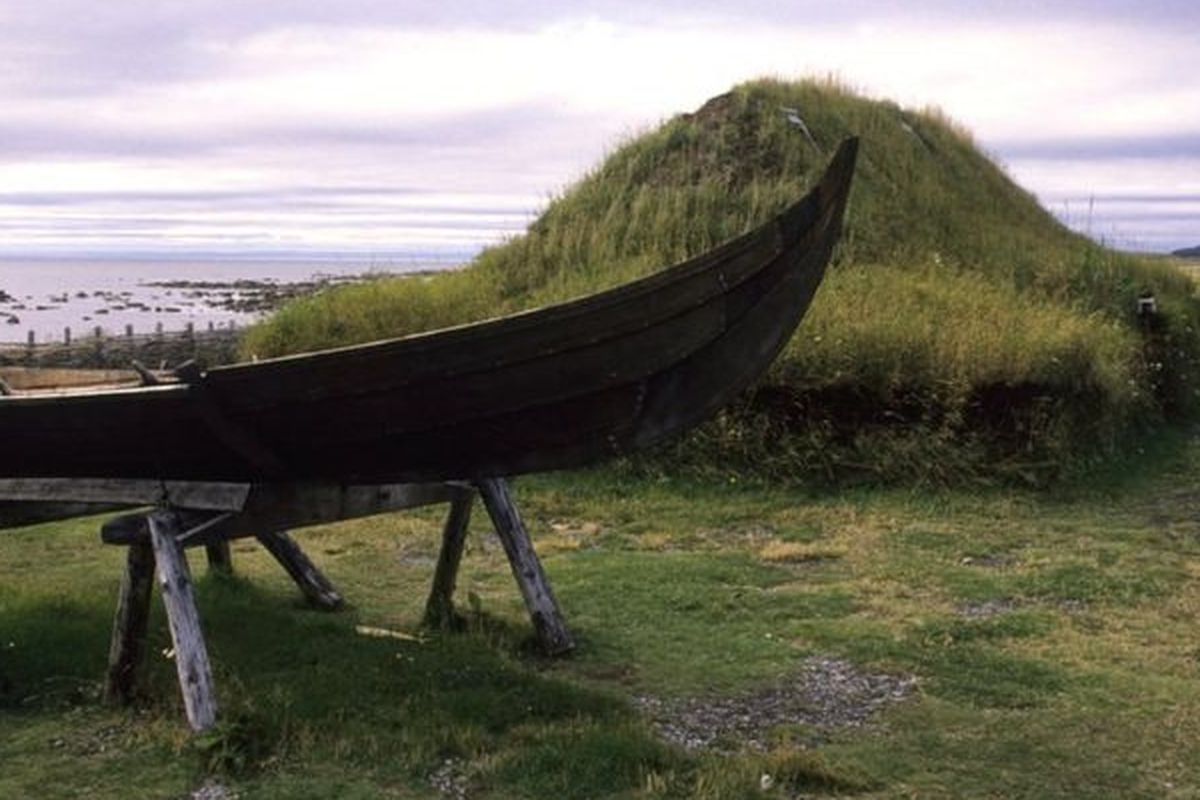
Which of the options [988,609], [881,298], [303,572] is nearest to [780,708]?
[988,609]

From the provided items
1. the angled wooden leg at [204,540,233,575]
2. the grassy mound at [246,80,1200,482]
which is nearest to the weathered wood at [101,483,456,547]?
the angled wooden leg at [204,540,233,575]

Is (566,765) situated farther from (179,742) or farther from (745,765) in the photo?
(179,742)

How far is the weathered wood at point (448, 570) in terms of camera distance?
6797 mm

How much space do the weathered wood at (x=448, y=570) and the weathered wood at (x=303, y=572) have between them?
0.71 metres

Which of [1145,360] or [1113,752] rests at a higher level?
[1145,360]

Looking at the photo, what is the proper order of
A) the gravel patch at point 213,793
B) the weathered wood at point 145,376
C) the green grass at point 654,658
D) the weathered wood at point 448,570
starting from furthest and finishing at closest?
the weathered wood at point 448,570 < the weathered wood at point 145,376 < the green grass at point 654,658 < the gravel patch at point 213,793

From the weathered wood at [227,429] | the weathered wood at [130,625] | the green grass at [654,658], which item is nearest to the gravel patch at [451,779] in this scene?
the green grass at [654,658]

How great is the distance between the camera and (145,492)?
5.39 metres

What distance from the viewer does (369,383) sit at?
5012 mm

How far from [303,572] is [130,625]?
1.87 metres

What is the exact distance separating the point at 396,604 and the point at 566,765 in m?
3.33

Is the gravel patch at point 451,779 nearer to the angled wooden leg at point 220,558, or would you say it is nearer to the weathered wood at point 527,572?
the weathered wood at point 527,572

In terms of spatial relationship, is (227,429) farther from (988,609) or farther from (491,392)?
(988,609)

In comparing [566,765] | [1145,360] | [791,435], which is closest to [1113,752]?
[566,765]
